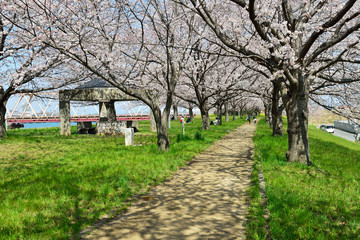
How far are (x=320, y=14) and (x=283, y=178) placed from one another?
8347 millimetres

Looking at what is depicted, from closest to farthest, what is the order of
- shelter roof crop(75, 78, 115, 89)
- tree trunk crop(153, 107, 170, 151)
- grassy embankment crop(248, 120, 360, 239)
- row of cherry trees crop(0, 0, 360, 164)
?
grassy embankment crop(248, 120, 360, 239)
row of cherry trees crop(0, 0, 360, 164)
tree trunk crop(153, 107, 170, 151)
shelter roof crop(75, 78, 115, 89)

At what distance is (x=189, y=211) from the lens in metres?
4.32

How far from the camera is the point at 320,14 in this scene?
1078 centimetres

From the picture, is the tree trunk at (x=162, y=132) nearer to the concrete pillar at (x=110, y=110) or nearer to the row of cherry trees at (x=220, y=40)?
the row of cherry trees at (x=220, y=40)

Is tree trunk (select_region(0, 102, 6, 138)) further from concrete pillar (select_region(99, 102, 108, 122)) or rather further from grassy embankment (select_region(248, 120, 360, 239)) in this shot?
grassy embankment (select_region(248, 120, 360, 239))

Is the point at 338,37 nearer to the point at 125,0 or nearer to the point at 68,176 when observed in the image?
the point at 125,0

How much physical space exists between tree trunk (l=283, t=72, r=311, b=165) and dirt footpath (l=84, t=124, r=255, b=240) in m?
1.81

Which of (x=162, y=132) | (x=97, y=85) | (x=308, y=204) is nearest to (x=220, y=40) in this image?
(x=162, y=132)

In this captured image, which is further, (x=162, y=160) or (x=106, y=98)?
(x=106, y=98)

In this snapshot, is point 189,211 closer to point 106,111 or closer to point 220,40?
point 220,40

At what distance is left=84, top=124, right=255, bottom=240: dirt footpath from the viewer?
11.6ft

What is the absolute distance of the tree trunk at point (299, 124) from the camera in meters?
7.67

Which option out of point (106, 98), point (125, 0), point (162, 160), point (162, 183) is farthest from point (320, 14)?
point (106, 98)

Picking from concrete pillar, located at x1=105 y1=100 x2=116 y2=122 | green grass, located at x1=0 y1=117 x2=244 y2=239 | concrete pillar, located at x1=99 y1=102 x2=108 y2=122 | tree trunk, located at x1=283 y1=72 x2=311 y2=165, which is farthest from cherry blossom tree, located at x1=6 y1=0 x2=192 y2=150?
concrete pillar, located at x1=105 y1=100 x2=116 y2=122
